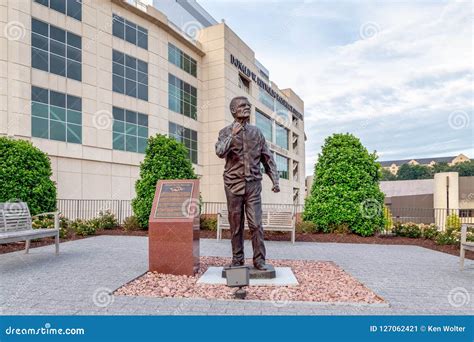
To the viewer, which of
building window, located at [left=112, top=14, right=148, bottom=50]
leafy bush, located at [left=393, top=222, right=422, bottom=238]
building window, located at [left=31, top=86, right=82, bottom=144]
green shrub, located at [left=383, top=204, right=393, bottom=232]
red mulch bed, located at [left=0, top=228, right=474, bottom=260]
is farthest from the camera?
building window, located at [left=112, top=14, right=148, bottom=50]

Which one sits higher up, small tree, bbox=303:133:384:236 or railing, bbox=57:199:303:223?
small tree, bbox=303:133:384:236

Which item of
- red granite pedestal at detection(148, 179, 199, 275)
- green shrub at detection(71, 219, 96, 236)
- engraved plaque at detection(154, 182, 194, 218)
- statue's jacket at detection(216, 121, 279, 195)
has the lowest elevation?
green shrub at detection(71, 219, 96, 236)

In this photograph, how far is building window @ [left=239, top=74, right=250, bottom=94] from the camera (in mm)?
39094

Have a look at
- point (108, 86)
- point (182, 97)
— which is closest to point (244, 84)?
point (182, 97)

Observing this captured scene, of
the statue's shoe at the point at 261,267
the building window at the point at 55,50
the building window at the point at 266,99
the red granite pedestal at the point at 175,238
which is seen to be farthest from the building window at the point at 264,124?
the statue's shoe at the point at 261,267

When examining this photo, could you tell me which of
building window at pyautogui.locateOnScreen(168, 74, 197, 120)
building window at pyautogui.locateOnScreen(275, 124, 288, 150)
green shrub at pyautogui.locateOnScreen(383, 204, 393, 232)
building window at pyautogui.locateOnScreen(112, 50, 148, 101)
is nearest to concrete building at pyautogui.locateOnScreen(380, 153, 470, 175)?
building window at pyautogui.locateOnScreen(275, 124, 288, 150)

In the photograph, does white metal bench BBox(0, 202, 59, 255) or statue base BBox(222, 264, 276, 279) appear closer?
statue base BBox(222, 264, 276, 279)

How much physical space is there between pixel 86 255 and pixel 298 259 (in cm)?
497

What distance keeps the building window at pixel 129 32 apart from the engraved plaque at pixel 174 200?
72.1 feet

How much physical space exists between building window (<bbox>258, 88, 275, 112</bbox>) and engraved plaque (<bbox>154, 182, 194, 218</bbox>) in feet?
121

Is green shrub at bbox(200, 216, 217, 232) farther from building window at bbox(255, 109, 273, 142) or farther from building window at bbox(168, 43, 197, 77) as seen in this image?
building window at bbox(255, 109, 273, 142)

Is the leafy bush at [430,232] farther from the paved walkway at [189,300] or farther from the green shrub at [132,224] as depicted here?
the green shrub at [132,224]

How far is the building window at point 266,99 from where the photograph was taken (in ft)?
142

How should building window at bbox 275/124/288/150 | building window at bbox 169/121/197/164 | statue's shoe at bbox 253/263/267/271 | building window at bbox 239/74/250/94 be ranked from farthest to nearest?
building window at bbox 275/124/288/150 < building window at bbox 239/74/250/94 < building window at bbox 169/121/197/164 < statue's shoe at bbox 253/263/267/271
